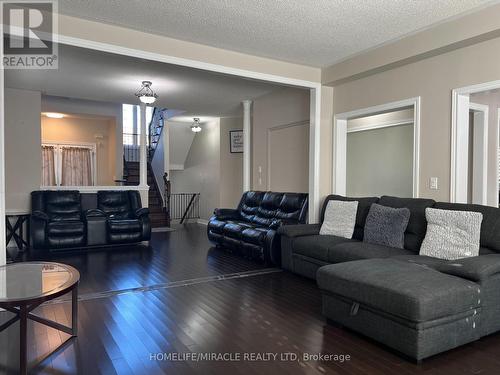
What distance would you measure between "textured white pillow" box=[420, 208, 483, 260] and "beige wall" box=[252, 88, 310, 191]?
258 centimetres

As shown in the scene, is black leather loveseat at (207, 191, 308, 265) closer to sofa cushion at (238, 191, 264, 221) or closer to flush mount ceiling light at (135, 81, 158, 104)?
sofa cushion at (238, 191, 264, 221)

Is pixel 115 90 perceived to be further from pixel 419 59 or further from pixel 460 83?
pixel 460 83

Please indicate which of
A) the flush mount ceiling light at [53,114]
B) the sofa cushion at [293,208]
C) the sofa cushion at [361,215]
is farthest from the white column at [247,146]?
the flush mount ceiling light at [53,114]

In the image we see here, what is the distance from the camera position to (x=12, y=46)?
4.37 meters

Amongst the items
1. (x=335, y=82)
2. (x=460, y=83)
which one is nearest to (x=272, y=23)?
(x=335, y=82)

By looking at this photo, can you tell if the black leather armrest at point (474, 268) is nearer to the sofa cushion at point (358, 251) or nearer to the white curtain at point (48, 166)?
the sofa cushion at point (358, 251)

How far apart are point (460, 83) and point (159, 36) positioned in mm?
3231

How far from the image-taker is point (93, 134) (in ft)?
32.5

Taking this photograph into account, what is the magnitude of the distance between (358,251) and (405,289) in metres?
1.19

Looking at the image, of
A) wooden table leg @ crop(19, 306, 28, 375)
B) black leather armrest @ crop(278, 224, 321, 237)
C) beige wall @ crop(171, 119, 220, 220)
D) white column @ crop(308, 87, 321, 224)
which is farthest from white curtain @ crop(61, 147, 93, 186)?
wooden table leg @ crop(19, 306, 28, 375)

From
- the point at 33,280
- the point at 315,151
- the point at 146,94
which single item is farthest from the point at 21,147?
the point at 315,151

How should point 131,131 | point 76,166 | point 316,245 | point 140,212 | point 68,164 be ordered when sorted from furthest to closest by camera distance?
point 131,131, point 76,166, point 68,164, point 140,212, point 316,245

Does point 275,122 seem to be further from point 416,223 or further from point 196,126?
point 416,223

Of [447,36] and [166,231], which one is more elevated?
[447,36]
